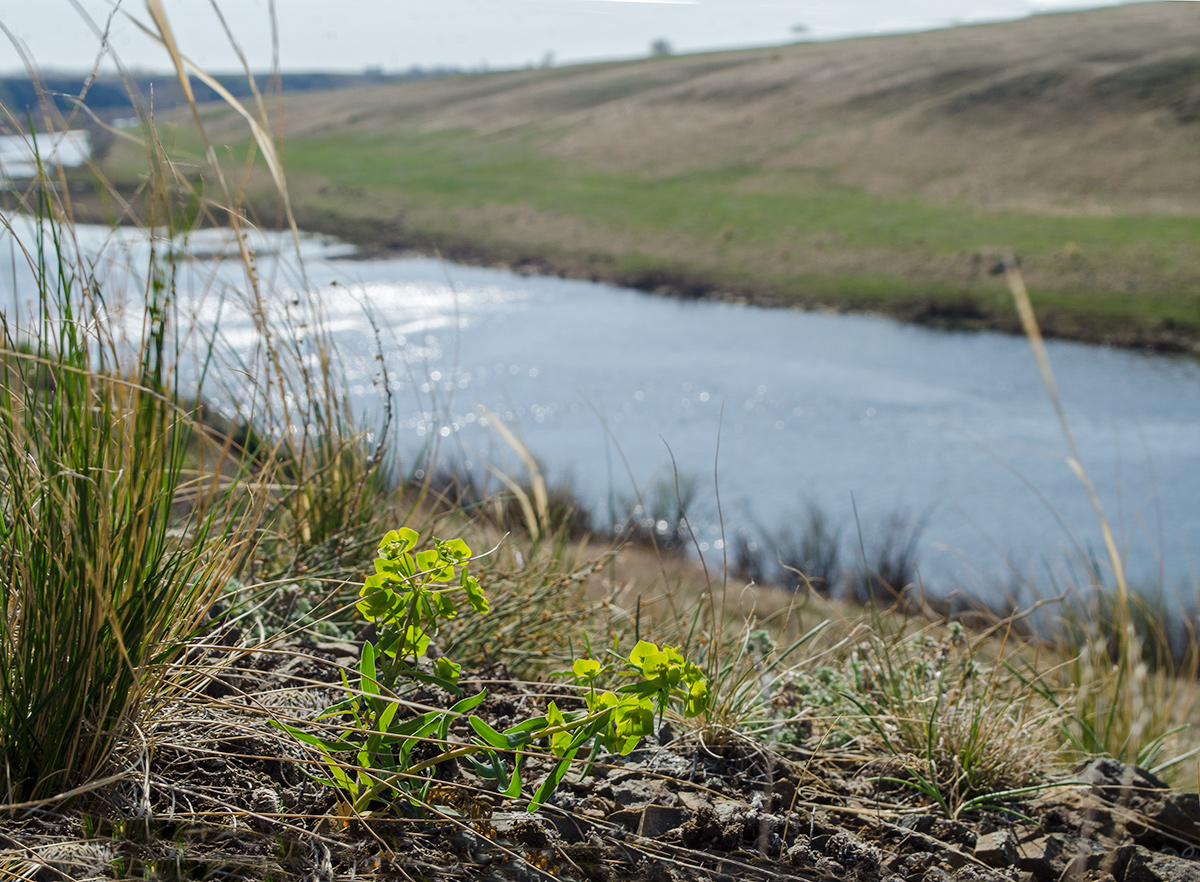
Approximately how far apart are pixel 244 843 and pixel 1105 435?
17303mm

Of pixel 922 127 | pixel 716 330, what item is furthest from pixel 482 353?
pixel 922 127

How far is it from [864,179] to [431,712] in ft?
126

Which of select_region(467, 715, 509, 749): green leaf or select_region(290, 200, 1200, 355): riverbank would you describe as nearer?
select_region(467, 715, 509, 749): green leaf

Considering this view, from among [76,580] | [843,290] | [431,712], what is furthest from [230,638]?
[843,290]

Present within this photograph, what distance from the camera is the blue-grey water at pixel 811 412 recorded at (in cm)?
1229

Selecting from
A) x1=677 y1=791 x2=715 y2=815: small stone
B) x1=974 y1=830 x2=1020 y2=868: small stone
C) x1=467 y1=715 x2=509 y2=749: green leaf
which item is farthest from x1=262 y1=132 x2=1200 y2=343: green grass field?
x1=467 y1=715 x2=509 y2=749: green leaf

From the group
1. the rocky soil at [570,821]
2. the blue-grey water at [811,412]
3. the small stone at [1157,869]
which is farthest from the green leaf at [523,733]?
the blue-grey water at [811,412]

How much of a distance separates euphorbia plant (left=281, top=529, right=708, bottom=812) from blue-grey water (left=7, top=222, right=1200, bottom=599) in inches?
299

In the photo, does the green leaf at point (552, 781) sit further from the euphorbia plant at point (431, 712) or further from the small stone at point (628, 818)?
the small stone at point (628, 818)

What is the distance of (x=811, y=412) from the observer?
17.1m

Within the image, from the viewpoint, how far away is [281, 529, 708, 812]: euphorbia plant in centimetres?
123

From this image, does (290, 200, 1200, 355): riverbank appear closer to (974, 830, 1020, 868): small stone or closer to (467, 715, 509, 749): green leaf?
(974, 830, 1020, 868): small stone

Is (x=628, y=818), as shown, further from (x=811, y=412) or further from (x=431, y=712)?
(x=811, y=412)

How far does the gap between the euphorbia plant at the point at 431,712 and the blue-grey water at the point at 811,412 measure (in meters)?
7.59
